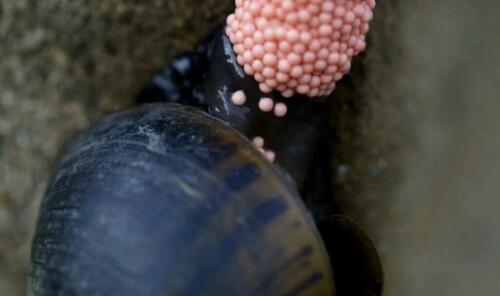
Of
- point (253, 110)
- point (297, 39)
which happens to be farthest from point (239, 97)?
point (297, 39)

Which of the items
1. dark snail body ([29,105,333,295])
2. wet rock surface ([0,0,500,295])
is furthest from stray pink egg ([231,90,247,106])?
wet rock surface ([0,0,500,295])

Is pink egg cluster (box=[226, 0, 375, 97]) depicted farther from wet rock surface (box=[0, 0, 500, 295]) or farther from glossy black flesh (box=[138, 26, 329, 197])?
wet rock surface (box=[0, 0, 500, 295])

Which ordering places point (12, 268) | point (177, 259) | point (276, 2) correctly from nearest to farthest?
point (177, 259)
point (276, 2)
point (12, 268)

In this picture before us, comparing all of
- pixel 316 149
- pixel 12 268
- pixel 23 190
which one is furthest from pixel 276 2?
pixel 12 268

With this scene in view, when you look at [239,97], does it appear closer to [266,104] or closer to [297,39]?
[266,104]

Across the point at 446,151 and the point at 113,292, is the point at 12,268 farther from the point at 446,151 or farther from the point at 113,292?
the point at 446,151

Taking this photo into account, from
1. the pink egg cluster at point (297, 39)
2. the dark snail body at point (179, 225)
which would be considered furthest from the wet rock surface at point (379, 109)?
the dark snail body at point (179, 225)
